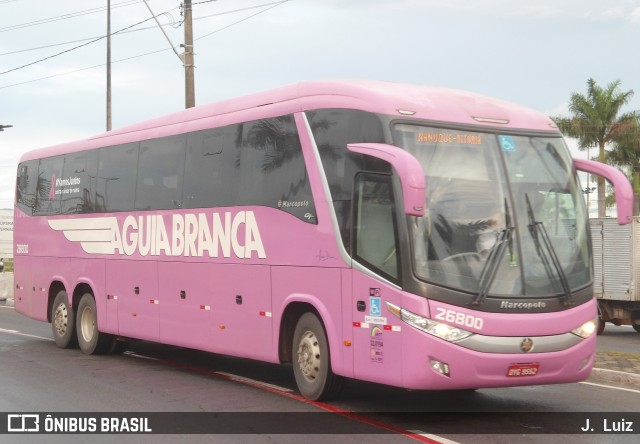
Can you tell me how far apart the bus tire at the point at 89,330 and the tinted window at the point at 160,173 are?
96.9 inches

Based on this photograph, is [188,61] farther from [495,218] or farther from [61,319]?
[495,218]

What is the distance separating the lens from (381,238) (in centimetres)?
1025

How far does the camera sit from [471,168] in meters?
10.2

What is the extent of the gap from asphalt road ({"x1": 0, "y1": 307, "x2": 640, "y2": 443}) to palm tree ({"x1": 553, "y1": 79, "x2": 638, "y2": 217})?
183 feet

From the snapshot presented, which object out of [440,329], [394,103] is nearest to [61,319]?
[394,103]

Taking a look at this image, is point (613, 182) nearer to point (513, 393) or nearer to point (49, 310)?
point (513, 393)

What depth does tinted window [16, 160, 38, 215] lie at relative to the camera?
1959cm

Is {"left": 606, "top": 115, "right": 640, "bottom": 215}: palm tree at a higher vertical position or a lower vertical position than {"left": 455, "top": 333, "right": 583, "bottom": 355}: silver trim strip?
higher

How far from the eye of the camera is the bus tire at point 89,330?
17.0m

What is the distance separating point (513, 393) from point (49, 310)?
971 centimetres

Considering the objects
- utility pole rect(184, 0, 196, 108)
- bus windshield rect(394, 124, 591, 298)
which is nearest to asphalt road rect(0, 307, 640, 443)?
bus windshield rect(394, 124, 591, 298)

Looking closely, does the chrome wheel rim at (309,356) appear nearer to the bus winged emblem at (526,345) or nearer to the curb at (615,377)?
the bus winged emblem at (526,345)

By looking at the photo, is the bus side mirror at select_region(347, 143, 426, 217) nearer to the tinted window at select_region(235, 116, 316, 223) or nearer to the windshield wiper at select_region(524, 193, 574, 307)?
the windshield wiper at select_region(524, 193, 574, 307)

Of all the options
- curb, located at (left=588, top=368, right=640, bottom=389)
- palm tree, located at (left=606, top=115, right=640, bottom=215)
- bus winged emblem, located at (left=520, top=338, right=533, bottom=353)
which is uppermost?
palm tree, located at (left=606, top=115, right=640, bottom=215)
